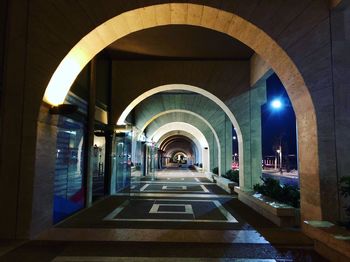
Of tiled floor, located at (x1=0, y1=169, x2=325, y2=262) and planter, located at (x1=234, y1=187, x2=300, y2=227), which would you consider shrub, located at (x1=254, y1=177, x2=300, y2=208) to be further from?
tiled floor, located at (x1=0, y1=169, x2=325, y2=262)

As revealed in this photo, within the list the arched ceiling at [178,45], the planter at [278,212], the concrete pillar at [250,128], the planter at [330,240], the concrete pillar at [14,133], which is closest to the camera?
the planter at [330,240]

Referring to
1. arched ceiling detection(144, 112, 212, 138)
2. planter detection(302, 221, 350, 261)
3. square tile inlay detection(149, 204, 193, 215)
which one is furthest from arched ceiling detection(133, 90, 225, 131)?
planter detection(302, 221, 350, 261)

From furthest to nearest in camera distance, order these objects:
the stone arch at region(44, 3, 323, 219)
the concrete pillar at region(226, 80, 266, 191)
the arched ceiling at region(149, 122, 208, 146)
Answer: the arched ceiling at region(149, 122, 208, 146) < the concrete pillar at region(226, 80, 266, 191) < the stone arch at region(44, 3, 323, 219)

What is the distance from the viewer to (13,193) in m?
5.79

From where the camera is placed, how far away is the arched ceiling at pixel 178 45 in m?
9.75

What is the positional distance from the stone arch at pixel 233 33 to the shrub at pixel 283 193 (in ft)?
4.52

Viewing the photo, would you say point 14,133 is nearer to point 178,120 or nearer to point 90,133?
point 90,133

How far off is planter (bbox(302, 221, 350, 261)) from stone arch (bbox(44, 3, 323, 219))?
2.55 ft

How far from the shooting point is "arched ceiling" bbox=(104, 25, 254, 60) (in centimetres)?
975

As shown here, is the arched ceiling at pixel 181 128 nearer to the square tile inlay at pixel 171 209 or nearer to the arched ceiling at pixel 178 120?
the arched ceiling at pixel 178 120

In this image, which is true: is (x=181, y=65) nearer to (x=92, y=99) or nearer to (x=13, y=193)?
(x=92, y=99)

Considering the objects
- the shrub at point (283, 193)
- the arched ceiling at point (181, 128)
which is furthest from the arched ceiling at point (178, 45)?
the arched ceiling at point (181, 128)

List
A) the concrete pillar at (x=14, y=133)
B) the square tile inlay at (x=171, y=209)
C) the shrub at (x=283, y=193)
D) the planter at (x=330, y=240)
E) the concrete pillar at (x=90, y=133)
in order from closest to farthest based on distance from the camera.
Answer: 1. the planter at (x=330, y=240)
2. the concrete pillar at (x=14, y=133)
3. the shrub at (x=283, y=193)
4. the square tile inlay at (x=171, y=209)
5. the concrete pillar at (x=90, y=133)

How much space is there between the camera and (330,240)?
462cm
